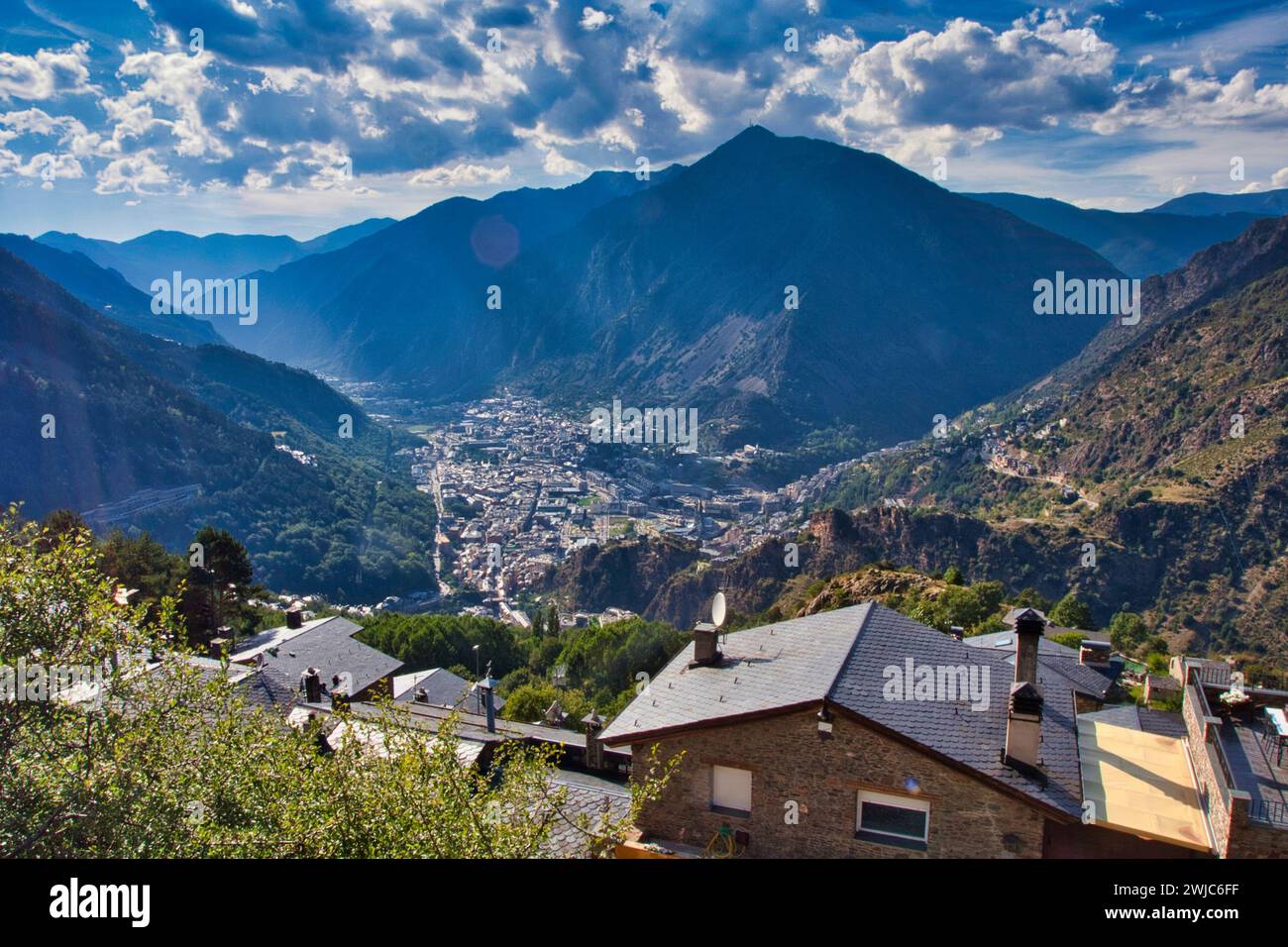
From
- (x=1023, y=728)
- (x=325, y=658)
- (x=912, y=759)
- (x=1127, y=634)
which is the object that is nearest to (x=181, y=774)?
(x=912, y=759)

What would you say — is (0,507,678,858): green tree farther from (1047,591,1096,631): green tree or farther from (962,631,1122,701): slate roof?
(1047,591,1096,631): green tree

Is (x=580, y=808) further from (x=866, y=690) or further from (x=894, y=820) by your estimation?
(x=866, y=690)

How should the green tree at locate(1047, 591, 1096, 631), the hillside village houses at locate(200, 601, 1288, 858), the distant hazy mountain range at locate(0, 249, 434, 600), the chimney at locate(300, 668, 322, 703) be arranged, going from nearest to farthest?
the hillside village houses at locate(200, 601, 1288, 858) → the chimney at locate(300, 668, 322, 703) → the green tree at locate(1047, 591, 1096, 631) → the distant hazy mountain range at locate(0, 249, 434, 600)

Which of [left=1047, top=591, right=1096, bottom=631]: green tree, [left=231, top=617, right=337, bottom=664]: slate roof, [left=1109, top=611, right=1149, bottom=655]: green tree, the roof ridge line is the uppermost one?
the roof ridge line

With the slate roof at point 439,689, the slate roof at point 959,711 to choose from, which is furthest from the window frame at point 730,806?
the slate roof at point 439,689

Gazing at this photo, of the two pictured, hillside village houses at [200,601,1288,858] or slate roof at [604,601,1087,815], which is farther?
slate roof at [604,601,1087,815]

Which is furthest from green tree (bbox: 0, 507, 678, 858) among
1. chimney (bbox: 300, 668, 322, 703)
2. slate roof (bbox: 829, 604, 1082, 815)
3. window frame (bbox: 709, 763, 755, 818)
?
chimney (bbox: 300, 668, 322, 703)

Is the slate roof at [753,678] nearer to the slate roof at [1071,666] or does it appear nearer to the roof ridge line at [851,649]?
the roof ridge line at [851,649]
